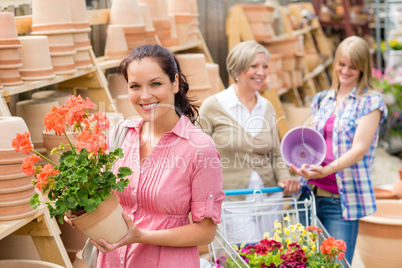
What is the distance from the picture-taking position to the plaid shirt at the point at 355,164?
2.55 m

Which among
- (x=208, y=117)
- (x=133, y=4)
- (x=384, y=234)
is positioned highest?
(x=133, y=4)

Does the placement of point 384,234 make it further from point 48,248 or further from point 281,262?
point 48,248

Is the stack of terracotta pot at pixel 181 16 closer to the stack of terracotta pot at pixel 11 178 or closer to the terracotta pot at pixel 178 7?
the terracotta pot at pixel 178 7

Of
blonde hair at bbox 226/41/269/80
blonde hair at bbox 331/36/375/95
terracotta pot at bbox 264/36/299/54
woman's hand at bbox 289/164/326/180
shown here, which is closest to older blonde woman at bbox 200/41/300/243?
blonde hair at bbox 226/41/269/80

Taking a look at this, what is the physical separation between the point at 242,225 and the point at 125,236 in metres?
1.17

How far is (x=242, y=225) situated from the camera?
2.56m

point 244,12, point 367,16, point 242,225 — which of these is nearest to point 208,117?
point 242,225

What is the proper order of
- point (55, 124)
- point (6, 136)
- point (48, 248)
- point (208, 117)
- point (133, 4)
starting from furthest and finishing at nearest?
point (133, 4), point (208, 117), point (48, 248), point (6, 136), point (55, 124)

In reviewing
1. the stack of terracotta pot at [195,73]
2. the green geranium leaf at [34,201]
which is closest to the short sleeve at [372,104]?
the stack of terracotta pot at [195,73]

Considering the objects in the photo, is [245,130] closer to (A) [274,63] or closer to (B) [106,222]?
(B) [106,222]

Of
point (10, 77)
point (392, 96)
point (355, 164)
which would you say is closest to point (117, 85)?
point (10, 77)

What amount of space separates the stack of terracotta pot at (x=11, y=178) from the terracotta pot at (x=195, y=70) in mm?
1518

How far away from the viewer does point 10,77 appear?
6.91 feet

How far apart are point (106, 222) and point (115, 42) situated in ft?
5.50
